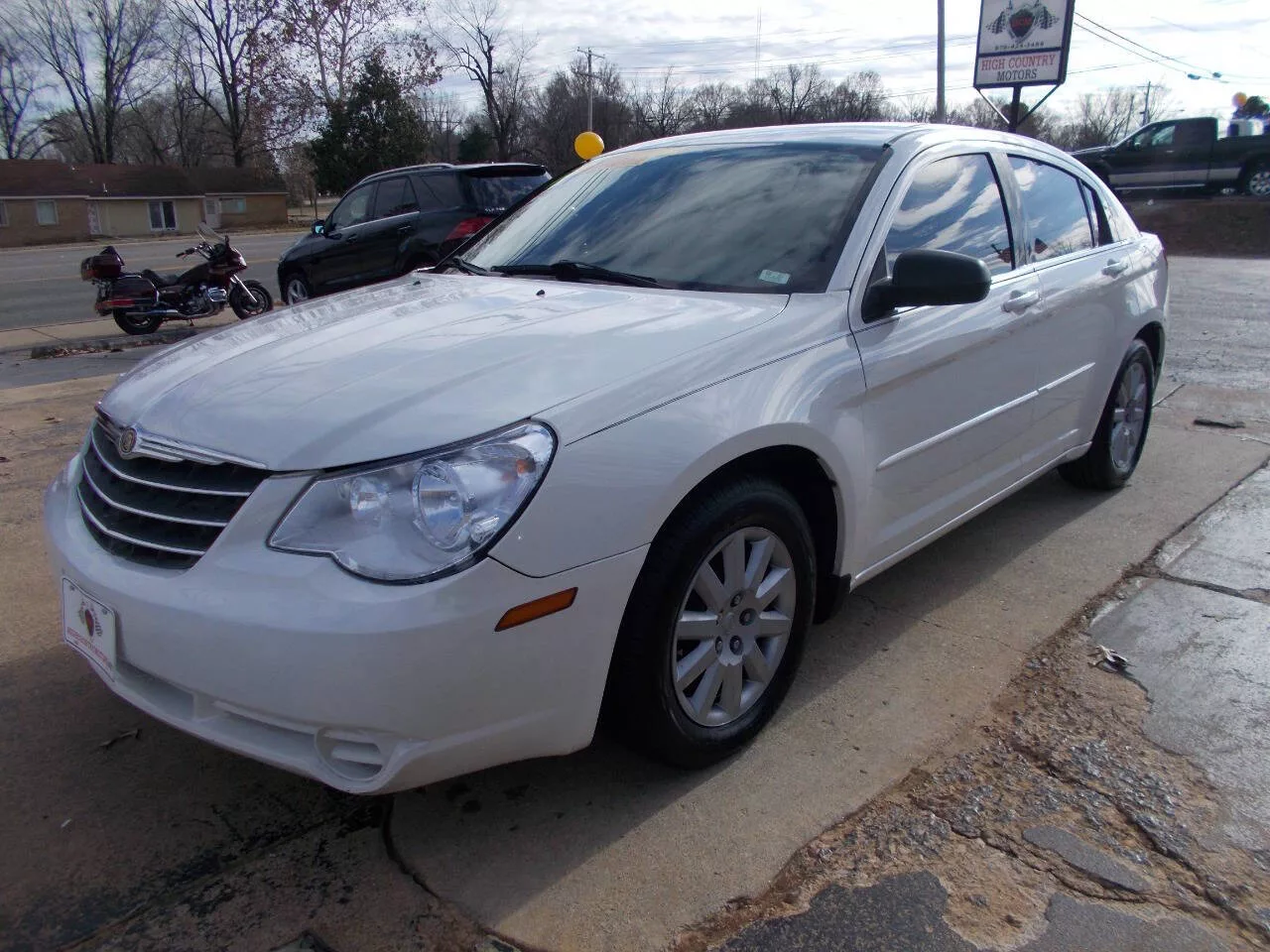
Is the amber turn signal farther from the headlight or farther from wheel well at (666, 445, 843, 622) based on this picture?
wheel well at (666, 445, 843, 622)

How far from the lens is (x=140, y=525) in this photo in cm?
233

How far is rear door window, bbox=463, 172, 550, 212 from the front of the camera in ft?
34.7

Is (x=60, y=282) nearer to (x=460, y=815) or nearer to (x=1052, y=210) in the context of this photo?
(x=1052, y=210)

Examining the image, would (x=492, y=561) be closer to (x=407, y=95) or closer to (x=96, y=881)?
(x=96, y=881)

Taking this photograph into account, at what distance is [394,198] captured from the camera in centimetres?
1109

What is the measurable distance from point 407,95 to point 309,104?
10071 mm

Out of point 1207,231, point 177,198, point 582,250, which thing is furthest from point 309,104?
point 582,250

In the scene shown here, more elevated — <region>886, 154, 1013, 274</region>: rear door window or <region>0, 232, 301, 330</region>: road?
<region>886, 154, 1013, 274</region>: rear door window

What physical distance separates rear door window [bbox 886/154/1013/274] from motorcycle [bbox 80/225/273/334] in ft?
32.3

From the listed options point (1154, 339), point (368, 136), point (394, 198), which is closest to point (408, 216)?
point (394, 198)

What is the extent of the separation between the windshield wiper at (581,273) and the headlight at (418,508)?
1180mm

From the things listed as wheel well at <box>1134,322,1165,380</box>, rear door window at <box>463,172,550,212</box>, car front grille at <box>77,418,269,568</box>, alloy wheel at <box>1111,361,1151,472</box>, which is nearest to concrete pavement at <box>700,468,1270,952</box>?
car front grille at <box>77,418,269,568</box>

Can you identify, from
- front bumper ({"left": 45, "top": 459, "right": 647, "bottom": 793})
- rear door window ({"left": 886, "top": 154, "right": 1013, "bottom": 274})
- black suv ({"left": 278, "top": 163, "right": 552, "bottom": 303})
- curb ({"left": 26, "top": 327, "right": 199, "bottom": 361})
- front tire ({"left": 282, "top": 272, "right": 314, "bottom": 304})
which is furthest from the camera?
front tire ({"left": 282, "top": 272, "right": 314, "bottom": 304})

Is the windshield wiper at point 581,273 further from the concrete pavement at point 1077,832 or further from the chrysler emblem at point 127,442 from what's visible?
the concrete pavement at point 1077,832
